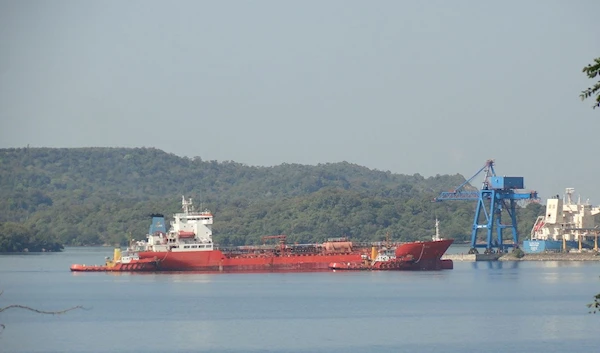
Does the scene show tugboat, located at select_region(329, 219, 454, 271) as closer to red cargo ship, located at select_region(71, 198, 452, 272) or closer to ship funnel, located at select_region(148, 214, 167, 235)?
red cargo ship, located at select_region(71, 198, 452, 272)

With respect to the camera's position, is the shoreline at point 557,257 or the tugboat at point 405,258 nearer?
the tugboat at point 405,258

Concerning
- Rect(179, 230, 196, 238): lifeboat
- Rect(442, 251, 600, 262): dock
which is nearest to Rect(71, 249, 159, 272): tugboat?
Rect(179, 230, 196, 238): lifeboat

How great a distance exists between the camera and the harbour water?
1565 inches

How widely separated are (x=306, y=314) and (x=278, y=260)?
2917 cm

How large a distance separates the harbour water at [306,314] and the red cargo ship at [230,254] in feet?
3.26

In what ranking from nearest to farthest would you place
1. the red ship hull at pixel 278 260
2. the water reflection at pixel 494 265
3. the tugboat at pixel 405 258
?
the red ship hull at pixel 278 260, the tugboat at pixel 405 258, the water reflection at pixel 494 265

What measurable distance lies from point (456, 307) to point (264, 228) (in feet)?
329

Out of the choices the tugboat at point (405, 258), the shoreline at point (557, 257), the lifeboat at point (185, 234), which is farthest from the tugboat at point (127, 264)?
the shoreline at point (557, 257)

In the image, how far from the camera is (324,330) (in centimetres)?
4325

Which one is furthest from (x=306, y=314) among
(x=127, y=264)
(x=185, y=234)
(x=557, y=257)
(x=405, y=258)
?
(x=557, y=257)

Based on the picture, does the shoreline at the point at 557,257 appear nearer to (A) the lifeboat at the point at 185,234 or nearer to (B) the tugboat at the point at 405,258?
(B) the tugboat at the point at 405,258

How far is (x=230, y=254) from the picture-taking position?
79.0 metres

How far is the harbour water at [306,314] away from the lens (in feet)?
130

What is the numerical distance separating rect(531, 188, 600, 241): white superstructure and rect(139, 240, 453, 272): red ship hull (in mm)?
22315
